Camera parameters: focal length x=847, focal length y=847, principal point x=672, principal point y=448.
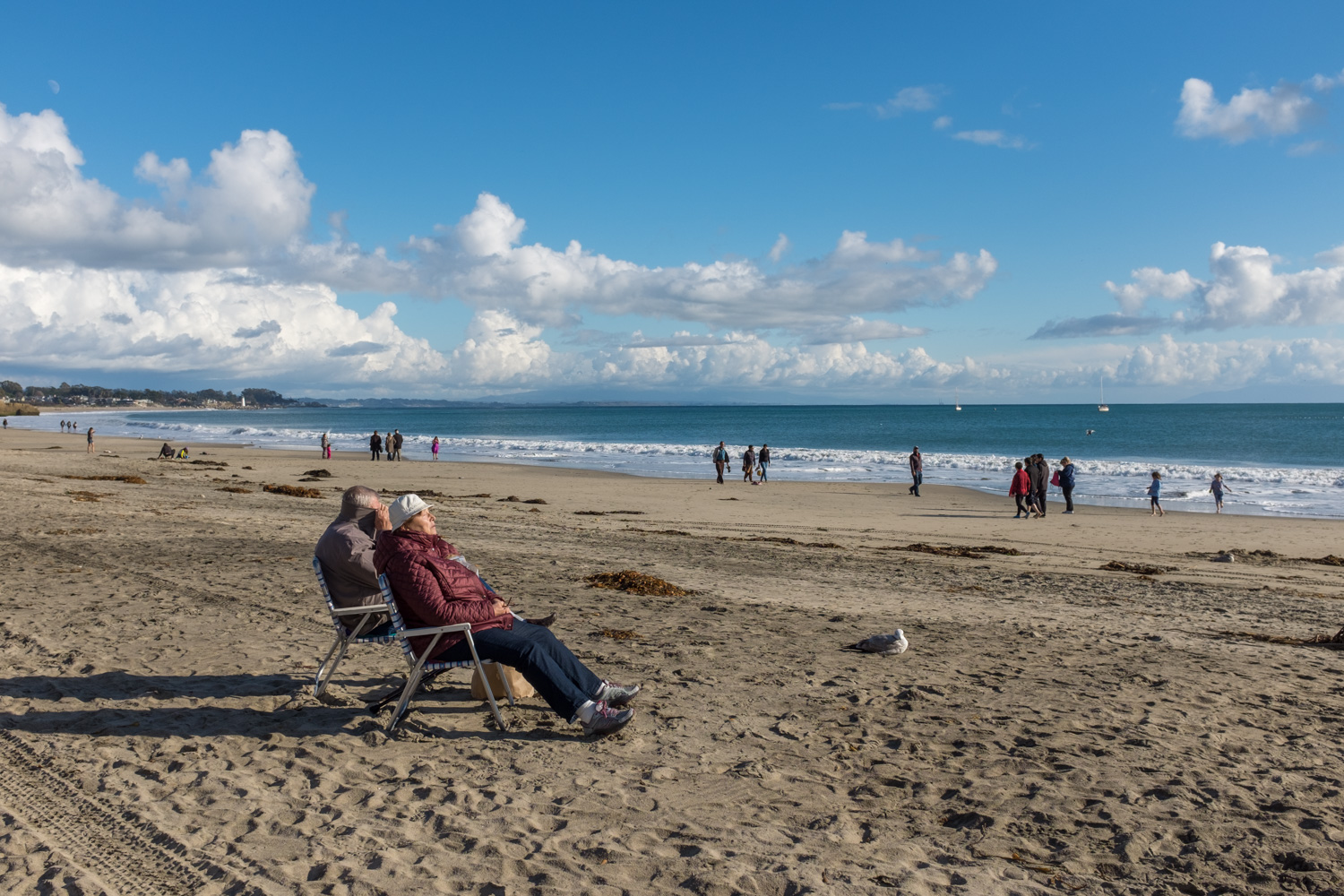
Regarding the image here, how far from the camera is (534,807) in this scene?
12.3 feet

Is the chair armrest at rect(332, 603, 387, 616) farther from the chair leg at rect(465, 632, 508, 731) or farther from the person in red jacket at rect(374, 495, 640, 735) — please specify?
the chair leg at rect(465, 632, 508, 731)

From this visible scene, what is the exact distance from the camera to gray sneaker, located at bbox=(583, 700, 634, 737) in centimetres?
449

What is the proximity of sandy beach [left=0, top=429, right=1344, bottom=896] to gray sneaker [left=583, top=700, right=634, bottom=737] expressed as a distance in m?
0.09

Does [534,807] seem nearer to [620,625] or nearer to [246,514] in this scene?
A: [620,625]

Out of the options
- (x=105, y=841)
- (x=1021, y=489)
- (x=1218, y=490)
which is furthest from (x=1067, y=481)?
(x=105, y=841)

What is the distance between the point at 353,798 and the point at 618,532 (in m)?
11.3

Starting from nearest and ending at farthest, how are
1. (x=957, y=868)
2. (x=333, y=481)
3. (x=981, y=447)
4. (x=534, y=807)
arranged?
(x=957, y=868) < (x=534, y=807) < (x=333, y=481) < (x=981, y=447)

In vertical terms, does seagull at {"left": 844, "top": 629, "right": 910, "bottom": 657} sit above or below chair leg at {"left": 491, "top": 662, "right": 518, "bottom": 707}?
below

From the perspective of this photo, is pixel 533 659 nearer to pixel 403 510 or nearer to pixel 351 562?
pixel 403 510

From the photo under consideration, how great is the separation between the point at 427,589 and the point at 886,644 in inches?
143

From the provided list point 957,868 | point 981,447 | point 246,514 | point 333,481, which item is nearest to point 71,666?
point 957,868

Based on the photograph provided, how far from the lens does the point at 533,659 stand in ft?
14.7

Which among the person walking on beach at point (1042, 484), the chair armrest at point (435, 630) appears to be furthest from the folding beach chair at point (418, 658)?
the person walking on beach at point (1042, 484)

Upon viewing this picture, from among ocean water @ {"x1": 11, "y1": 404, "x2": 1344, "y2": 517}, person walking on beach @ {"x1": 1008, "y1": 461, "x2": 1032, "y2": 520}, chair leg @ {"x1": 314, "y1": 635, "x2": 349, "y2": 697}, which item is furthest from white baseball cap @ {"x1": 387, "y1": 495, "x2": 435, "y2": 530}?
ocean water @ {"x1": 11, "y1": 404, "x2": 1344, "y2": 517}
